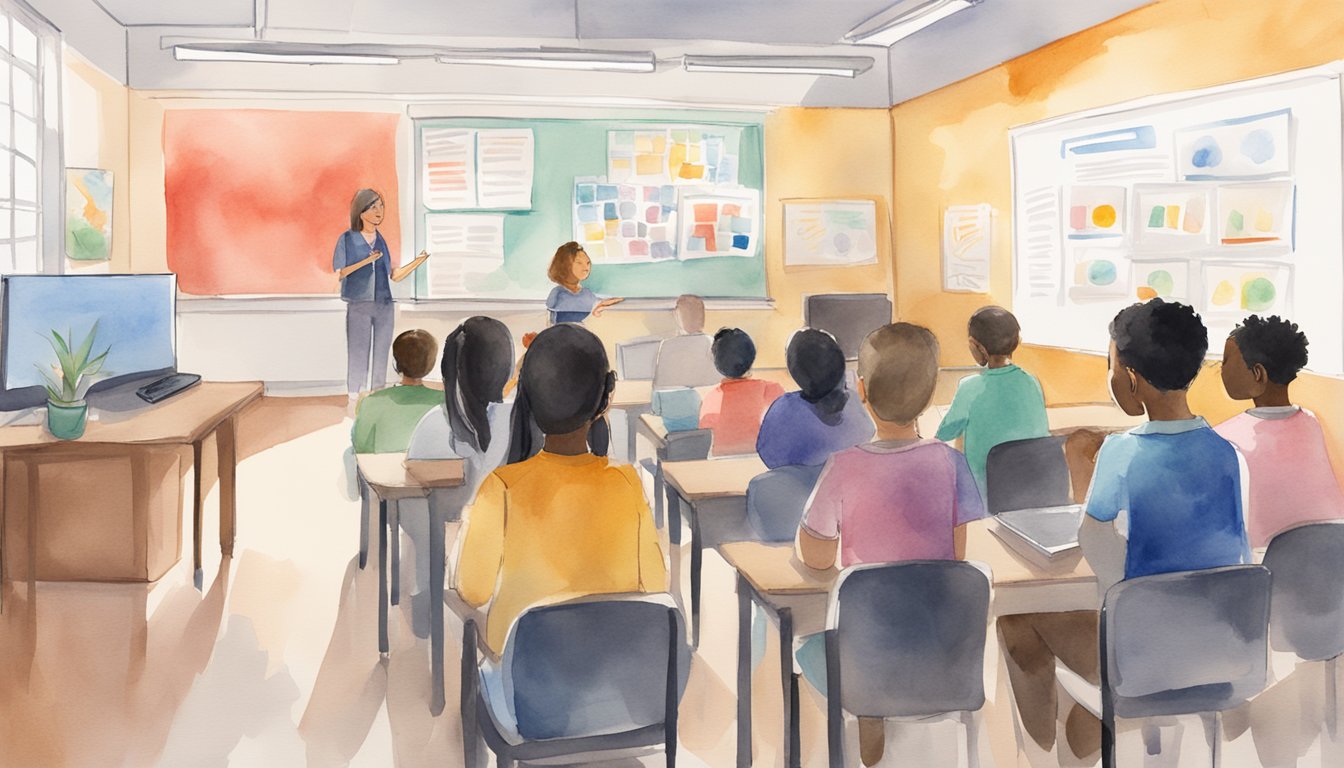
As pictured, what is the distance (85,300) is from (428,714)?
1993 mm

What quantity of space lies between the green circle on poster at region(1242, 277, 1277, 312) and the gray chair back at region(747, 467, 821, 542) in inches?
104

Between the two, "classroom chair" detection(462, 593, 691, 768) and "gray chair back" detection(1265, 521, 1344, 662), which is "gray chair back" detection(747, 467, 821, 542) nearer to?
"classroom chair" detection(462, 593, 691, 768)

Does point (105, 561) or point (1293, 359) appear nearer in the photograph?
point (1293, 359)

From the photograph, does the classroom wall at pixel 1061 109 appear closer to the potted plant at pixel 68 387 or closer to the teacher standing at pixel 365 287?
the teacher standing at pixel 365 287

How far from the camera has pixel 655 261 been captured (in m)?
8.23

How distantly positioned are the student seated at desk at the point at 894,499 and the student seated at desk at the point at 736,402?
149 cm

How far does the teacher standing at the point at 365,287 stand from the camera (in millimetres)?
6754

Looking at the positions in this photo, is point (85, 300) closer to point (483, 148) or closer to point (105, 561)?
point (105, 561)

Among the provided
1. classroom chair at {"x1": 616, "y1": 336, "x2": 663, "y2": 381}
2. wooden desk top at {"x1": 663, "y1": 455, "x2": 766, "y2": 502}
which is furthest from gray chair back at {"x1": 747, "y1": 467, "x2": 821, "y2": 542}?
classroom chair at {"x1": 616, "y1": 336, "x2": 663, "y2": 381}

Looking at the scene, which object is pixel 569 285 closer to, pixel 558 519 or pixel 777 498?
pixel 777 498

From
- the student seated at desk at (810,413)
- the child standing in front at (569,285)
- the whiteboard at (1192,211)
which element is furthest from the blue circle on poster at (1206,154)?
the child standing in front at (569,285)

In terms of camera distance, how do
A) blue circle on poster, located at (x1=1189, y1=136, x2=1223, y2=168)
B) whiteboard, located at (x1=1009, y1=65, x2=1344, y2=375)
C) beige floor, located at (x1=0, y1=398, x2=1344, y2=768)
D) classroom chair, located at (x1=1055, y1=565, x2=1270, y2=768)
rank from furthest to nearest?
blue circle on poster, located at (x1=1189, y1=136, x2=1223, y2=168) → whiteboard, located at (x1=1009, y1=65, x2=1344, y2=375) → beige floor, located at (x1=0, y1=398, x2=1344, y2=768) → classroom chair, located at (x1=1055, y1=565, x2=1270, y2=768)

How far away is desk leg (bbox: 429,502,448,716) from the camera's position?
2803mm

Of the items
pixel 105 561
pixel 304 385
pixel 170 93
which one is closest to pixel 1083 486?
pixel 105 561
